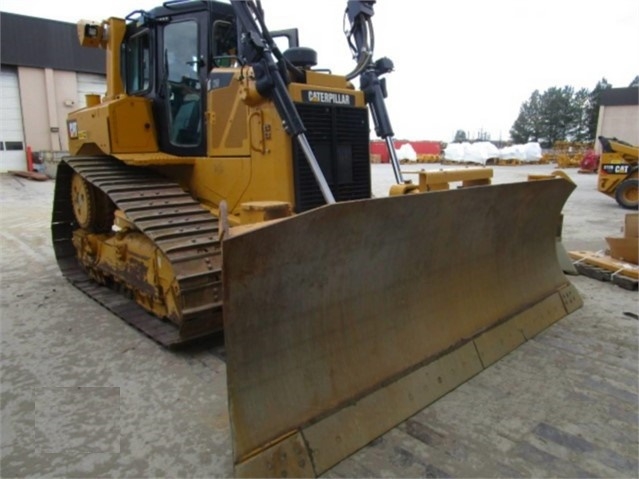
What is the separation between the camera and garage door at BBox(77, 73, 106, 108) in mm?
23094

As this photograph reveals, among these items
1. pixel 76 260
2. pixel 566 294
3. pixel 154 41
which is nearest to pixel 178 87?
pixel 154 41

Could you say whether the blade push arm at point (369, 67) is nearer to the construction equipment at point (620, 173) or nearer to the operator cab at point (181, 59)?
the operator cab at point (181, 59)

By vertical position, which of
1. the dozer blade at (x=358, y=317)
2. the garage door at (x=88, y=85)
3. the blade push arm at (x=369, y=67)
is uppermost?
the garage door at (x=88, y=85)

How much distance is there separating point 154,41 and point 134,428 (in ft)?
11.4

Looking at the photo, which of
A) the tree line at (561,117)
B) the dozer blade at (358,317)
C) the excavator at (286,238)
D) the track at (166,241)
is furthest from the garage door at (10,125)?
the tree line at (561,117)

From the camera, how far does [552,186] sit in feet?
12.7

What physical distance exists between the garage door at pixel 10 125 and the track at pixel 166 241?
1914 centimetres

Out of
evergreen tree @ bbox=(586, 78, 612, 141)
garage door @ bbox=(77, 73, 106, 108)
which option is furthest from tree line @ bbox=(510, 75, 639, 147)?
garage door @ bbox=(77, 73, 106, 108)

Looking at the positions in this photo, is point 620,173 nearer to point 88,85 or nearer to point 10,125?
point 88,85

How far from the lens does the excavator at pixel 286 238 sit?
223cm

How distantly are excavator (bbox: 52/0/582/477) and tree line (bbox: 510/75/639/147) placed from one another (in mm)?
65573

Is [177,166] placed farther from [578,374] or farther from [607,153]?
[607,153]

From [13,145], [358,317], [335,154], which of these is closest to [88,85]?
[13,145]

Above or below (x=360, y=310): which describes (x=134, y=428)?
below
